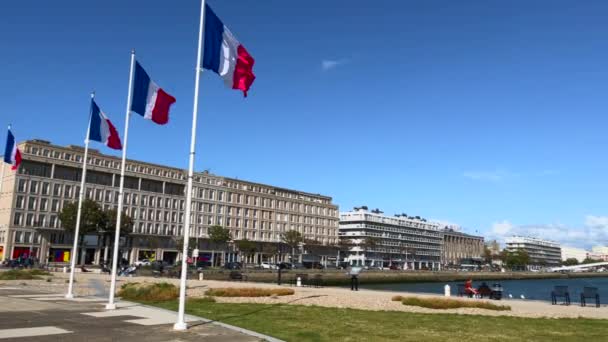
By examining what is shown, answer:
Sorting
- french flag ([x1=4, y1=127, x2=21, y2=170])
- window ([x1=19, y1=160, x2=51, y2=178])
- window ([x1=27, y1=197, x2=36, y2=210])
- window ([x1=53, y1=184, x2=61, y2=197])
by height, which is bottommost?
french flag ([x1=4, y1=127, x2=21, y2=170])

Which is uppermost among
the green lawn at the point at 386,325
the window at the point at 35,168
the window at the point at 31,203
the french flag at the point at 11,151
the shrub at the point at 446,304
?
the window at the point at 35,168

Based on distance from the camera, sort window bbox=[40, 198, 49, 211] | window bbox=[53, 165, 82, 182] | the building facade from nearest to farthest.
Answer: the building facade
window bbox=[40, 198, 49, 211]
window bbox=[53, 165, 82, 182]

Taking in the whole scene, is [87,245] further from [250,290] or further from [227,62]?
[227,62]

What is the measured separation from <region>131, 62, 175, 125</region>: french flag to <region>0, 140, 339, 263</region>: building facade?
238 ft

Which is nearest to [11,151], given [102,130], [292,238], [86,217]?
[102,130]

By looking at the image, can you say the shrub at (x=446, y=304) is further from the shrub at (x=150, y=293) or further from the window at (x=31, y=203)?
the window at (x=31, y=203)

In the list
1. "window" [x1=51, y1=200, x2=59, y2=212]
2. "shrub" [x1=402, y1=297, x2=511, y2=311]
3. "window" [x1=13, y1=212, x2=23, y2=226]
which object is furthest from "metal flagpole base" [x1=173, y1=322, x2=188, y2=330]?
"window" [x1=51, y1=200, x2=59, y2=212]

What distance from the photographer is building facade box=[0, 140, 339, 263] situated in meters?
98.3

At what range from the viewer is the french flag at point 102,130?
2583 cm

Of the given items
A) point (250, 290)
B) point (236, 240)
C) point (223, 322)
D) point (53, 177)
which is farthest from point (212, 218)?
point (223, 322)

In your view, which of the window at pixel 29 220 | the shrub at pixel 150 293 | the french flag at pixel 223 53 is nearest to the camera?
the french flag at pixel 223 53

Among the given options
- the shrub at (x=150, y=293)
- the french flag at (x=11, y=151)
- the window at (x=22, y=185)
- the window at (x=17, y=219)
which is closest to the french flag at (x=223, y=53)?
the shrub at (x=150, y=293)

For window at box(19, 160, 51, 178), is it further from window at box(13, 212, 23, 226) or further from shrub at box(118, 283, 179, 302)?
shrub at box(118, 283, 179, 302)

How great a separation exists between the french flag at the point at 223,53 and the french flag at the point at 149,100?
4.84 m
